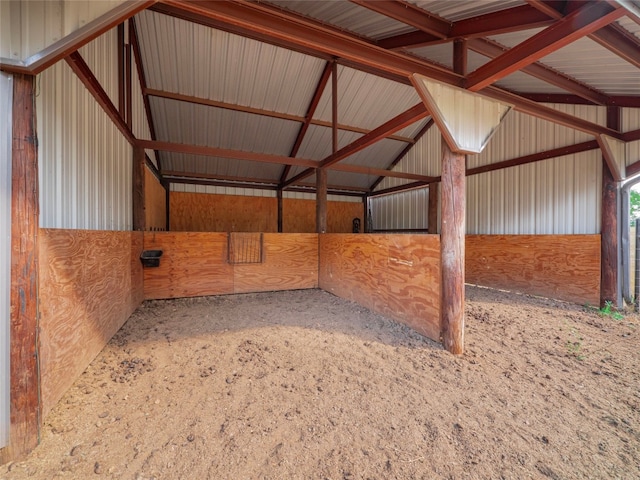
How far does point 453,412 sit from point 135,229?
4.17 m

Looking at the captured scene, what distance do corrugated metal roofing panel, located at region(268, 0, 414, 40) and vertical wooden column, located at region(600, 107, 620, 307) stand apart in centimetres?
359

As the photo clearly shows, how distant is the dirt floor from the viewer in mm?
1289

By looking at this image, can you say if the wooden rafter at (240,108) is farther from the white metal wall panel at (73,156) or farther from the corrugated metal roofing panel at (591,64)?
the corrugated metal roofing panel at (591,64)

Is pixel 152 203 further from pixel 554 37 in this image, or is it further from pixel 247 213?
pixel 554 37

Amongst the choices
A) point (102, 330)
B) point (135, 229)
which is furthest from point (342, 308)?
point (135, 229)

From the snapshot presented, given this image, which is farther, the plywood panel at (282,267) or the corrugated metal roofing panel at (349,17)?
the plywood panel at (282,267)

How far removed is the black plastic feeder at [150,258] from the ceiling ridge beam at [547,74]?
483 cm

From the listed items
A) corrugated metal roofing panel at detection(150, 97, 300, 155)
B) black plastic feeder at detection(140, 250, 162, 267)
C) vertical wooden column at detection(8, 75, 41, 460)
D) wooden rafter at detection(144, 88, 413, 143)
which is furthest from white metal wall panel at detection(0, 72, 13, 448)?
corrugated metal roofing panel at detection(150, 97, 300, 155)

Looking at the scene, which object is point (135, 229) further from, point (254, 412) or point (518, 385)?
point (518, 385)

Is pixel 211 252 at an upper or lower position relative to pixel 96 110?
lower

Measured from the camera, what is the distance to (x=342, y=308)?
12.6 feet

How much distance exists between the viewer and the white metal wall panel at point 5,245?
124 cm

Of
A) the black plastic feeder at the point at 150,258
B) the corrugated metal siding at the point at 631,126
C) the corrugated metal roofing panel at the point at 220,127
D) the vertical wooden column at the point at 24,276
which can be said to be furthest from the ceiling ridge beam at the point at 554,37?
the corrugated metal roofing panel at the point at 220,127

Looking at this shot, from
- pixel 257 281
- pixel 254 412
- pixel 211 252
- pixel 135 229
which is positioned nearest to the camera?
pixel 254 412
